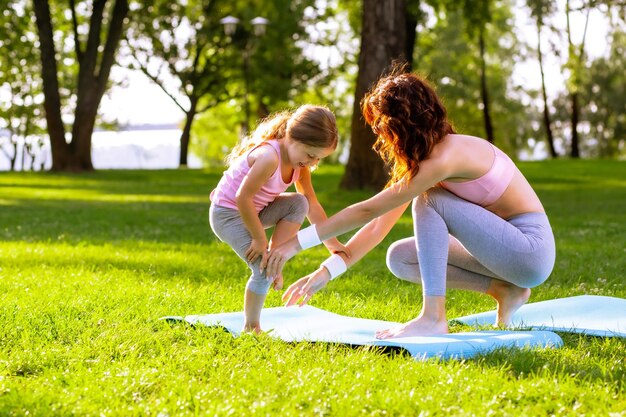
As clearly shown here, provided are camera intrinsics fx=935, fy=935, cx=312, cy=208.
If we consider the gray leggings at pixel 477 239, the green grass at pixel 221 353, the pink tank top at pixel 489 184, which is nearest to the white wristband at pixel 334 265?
the gray leggings at pixel 477 239

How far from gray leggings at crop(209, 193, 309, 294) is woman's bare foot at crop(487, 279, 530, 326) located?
1199 mm

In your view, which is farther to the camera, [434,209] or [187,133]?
[187,133]

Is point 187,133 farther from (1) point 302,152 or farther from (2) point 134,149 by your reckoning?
(1) point 302,152

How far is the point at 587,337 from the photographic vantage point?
5164 mm

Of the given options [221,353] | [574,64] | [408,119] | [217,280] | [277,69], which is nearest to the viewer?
[221,353]

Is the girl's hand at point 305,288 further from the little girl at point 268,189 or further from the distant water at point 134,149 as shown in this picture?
the distant water at point 134,149

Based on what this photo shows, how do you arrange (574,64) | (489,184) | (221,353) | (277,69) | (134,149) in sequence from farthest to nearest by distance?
(134,149) → (277,69) → (574,64) → (489,184) → (221,353)

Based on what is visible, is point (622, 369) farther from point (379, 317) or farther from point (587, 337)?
point (379, 317)

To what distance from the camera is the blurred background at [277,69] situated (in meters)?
24.0

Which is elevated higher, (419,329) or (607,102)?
(607,102)

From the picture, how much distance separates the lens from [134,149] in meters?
67.8

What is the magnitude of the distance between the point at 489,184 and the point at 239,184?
53.3 inches

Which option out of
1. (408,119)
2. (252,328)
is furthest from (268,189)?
(408,119)

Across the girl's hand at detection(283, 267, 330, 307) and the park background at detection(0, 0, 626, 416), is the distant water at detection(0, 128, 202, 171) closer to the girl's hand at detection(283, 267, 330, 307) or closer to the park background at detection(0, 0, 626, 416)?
the park background at detection(0, 0, 626, 416)
